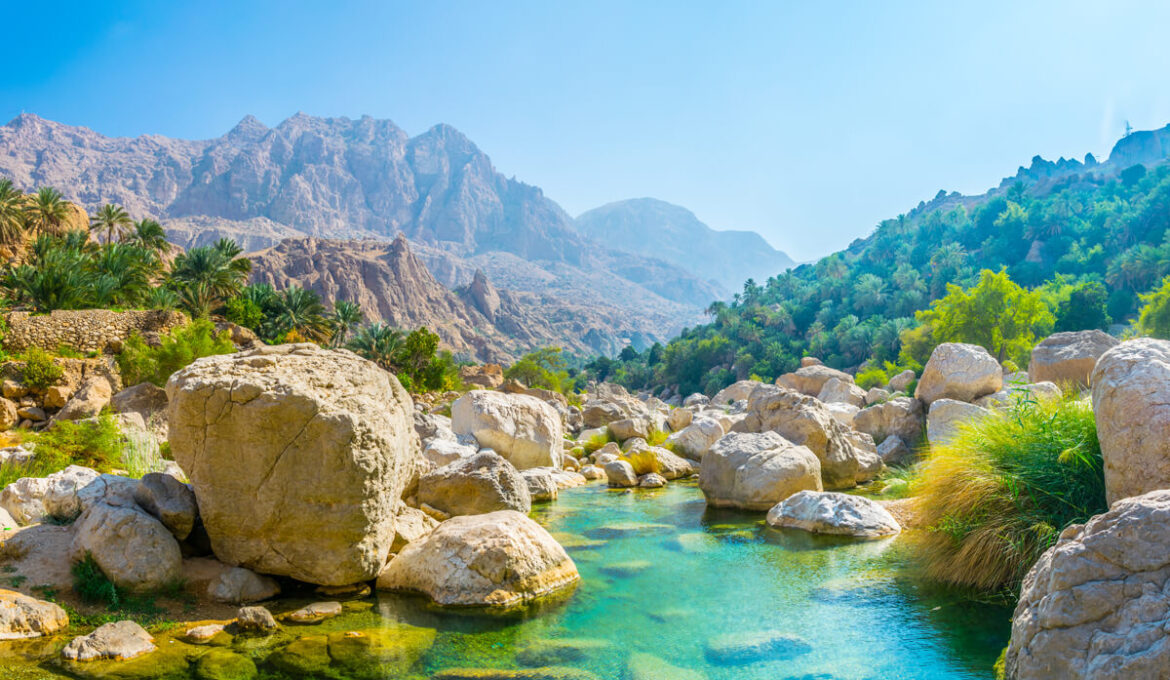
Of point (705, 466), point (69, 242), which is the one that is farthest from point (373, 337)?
point (705, 466)

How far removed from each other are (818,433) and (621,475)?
5.12 meters

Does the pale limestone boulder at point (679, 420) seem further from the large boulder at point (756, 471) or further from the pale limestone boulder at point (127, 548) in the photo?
the pale limestone boulder at point (127, 548)

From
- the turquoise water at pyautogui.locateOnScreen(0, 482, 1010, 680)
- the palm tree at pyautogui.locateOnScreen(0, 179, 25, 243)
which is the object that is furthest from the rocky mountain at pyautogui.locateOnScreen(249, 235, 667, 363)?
the turquoise water at pyautogui.locateOnScreen(0, 482, 1010, 680)

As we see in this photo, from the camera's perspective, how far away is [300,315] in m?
45.0

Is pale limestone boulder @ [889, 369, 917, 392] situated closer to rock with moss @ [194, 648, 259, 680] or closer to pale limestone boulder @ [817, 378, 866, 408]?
pale limestone boulder @ [817, 378, 866, 408]

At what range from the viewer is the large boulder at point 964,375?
18.6 m

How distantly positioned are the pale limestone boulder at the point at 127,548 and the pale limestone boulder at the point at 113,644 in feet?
3.02

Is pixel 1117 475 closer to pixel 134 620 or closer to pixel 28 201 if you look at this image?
pixel 134 620

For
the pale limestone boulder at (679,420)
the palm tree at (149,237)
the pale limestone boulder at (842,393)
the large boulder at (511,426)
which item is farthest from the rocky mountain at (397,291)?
the large boulder at (511,426)

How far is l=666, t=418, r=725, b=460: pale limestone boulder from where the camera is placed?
20953 millimetres

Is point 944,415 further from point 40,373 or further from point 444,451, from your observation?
point 40,373

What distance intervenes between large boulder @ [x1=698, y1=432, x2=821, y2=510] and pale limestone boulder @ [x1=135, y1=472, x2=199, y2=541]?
977 centimetres

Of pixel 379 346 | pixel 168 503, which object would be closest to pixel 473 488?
pixel 168 503

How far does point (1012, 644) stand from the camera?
4629 millimetres
